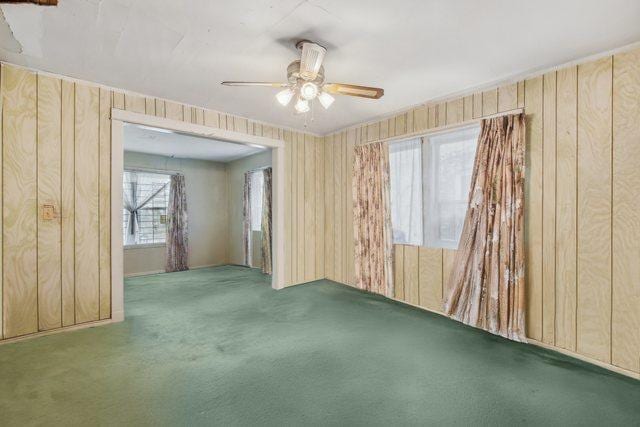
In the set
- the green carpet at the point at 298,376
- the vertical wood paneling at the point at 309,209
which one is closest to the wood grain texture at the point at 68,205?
the green carpet at the point at 298,376

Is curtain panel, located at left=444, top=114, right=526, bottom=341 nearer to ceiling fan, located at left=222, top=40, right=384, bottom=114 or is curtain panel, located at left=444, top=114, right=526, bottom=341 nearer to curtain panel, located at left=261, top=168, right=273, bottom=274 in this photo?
ceiling fan, located at left=222, top=40, right=384, bottom=114

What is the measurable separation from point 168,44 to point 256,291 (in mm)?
3141

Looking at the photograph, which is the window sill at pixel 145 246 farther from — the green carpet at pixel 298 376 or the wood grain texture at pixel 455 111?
the wood grain texture at pixel 455 111

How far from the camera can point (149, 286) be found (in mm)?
4652

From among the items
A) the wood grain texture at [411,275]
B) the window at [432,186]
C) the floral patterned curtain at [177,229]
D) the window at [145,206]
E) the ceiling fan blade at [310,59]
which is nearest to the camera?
the ceiling fan blade at [310,59]

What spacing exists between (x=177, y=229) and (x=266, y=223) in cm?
192

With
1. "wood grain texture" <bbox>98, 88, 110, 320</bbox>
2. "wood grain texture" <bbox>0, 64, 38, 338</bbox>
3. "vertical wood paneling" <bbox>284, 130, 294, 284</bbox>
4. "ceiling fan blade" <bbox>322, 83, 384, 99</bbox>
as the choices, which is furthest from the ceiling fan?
"vertical wood paneling" <bbox>284, 130, 294, 284</bbox>

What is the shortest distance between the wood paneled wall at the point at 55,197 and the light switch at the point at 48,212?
0.03 metres

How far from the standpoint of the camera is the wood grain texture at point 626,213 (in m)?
2.16

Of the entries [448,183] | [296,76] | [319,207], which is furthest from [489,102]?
[319,207]

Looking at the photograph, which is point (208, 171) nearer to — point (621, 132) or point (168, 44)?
point (168, 44)

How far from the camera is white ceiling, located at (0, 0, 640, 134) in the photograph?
5.97ft

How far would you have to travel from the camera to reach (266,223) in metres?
5.71

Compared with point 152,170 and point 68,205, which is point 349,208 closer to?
point 68,205
